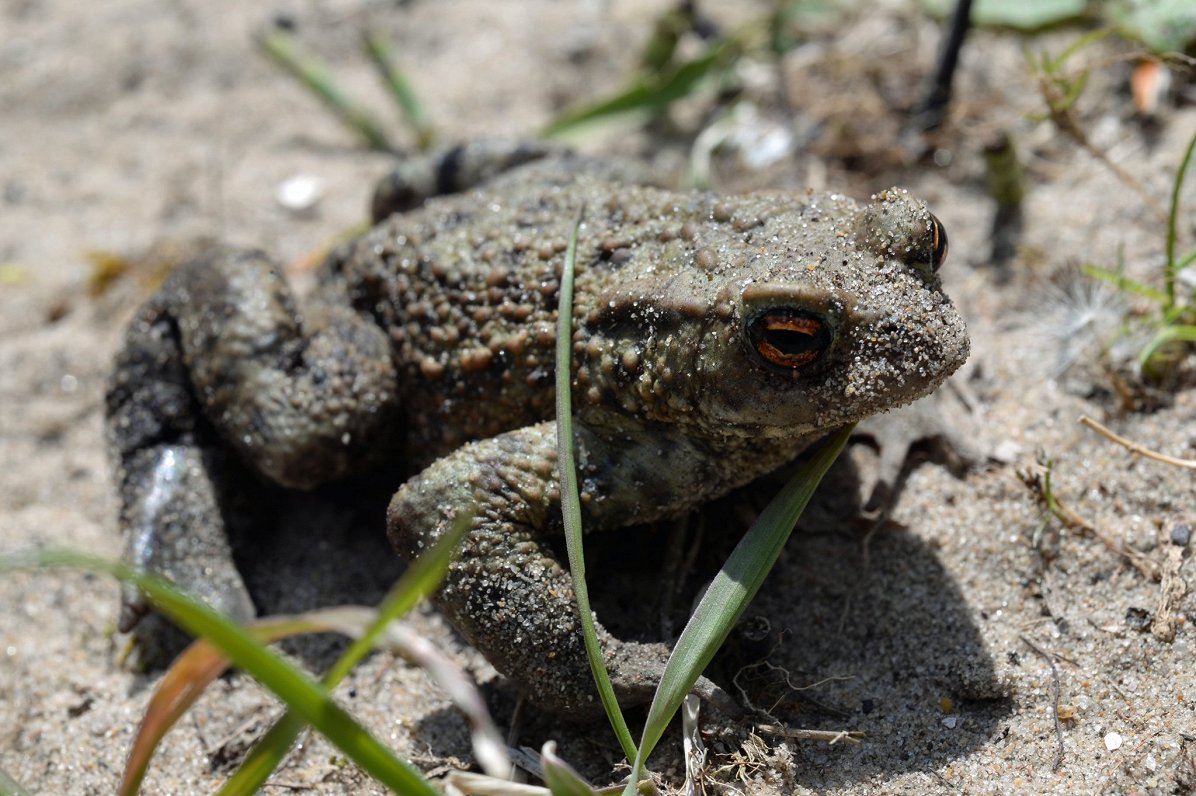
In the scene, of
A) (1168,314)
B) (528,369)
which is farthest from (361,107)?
(1168,314)

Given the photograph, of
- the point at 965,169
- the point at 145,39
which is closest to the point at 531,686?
the point at 965,169

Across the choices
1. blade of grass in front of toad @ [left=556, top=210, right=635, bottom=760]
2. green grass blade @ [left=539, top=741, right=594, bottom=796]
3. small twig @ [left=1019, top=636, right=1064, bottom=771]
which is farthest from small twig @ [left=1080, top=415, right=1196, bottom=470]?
green grass blade @ [left=539, top=741, right=594, bottom=796]

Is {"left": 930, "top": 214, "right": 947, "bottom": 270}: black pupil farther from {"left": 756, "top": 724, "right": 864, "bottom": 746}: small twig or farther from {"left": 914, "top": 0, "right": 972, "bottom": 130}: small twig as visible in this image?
{"left": 914, "top": 0, "right": 972, "bottom": 130}: small twig

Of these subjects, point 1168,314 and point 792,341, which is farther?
point 1168,314

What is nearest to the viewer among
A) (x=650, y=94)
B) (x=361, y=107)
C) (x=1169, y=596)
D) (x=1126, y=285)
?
(x=1169, y=596)

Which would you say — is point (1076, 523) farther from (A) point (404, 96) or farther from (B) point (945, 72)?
(A) point (404, 96)

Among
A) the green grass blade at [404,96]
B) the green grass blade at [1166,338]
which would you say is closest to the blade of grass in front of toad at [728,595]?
the green grass blade at [1166,338]
